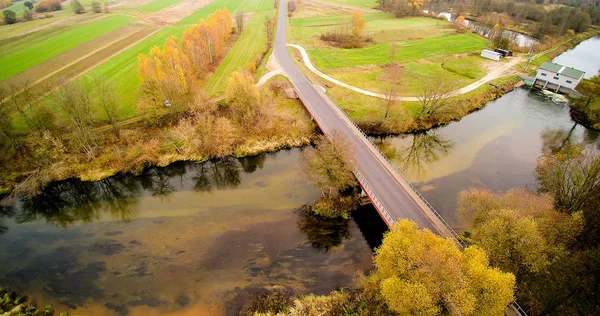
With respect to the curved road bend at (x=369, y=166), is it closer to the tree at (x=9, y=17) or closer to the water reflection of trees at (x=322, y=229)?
the water reflection of trees at (x=322, y=229)

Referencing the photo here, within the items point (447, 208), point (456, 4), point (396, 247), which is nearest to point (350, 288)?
point (396, 247)

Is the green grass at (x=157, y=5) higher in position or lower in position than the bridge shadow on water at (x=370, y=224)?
higher

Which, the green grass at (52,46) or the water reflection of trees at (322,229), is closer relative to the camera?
the water reflection of trees at (322,229)

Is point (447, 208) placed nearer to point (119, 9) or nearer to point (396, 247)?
point (396, 247)

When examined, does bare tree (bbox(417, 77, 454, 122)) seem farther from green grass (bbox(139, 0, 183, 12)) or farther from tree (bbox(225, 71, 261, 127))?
green grass (bbox(139, 0, 183, 12))

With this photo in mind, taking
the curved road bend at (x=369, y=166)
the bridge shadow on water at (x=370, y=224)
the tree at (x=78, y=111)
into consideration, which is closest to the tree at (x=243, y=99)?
the curved road bend at (x=369, y=166)

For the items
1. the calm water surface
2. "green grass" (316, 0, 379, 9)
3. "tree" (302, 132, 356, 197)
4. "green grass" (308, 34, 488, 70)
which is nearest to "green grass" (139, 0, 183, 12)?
"green grass" (316, 0, 379, 9)
